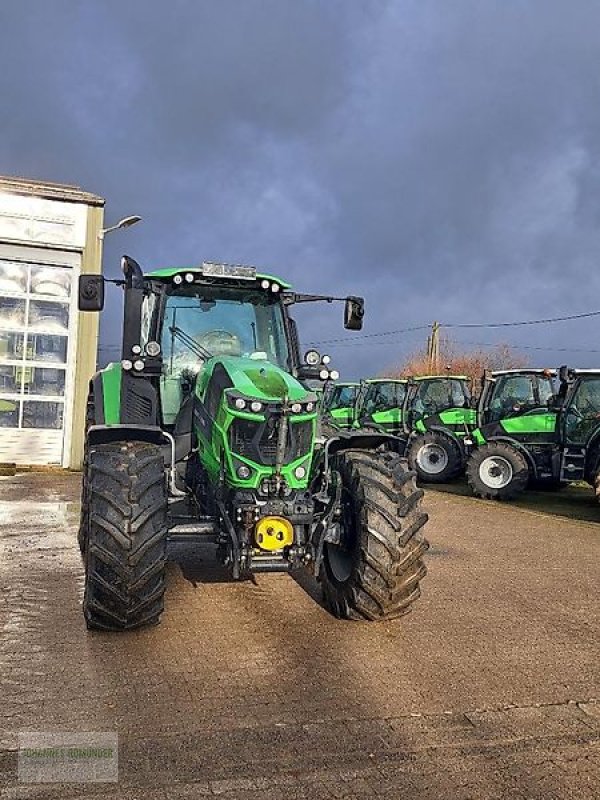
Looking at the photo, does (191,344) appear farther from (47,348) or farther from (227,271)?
(47,348)

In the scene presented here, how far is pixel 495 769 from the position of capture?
3572mm

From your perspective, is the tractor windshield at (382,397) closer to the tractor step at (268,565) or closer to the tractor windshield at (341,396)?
the tractor windshield at (341,396)

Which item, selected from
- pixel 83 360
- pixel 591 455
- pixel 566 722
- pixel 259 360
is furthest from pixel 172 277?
pixel 83 360

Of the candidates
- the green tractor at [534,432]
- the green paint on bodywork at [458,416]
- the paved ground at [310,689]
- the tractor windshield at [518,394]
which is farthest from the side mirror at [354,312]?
the green paint on bodywork at [458,416]

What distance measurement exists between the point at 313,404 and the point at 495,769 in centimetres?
258

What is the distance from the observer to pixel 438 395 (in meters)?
17.6

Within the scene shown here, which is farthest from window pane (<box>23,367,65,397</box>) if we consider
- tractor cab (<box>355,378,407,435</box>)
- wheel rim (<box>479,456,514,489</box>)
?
wheel rim (<box>479,456,514,489</box>)

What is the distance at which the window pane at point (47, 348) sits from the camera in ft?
49.9

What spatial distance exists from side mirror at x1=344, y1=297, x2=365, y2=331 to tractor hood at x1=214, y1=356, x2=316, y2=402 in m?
1.22

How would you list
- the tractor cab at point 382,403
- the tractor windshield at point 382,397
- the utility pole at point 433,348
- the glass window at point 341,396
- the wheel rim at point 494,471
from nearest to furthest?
1. the wheel rim at point 494,471
2. the tractor cab at point 382,403
3. the tractor windshield at point 382,397
4. the glass window at point 341,396
5. the utility pole at point 433,348

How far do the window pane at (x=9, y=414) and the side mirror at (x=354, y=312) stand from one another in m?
9.96

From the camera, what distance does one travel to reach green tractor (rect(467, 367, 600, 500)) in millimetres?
13039

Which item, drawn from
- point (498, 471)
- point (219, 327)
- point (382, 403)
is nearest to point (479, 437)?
point (498, 471)

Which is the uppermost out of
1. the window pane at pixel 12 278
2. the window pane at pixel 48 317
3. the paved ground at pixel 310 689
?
the window pane at pixel 12 278
